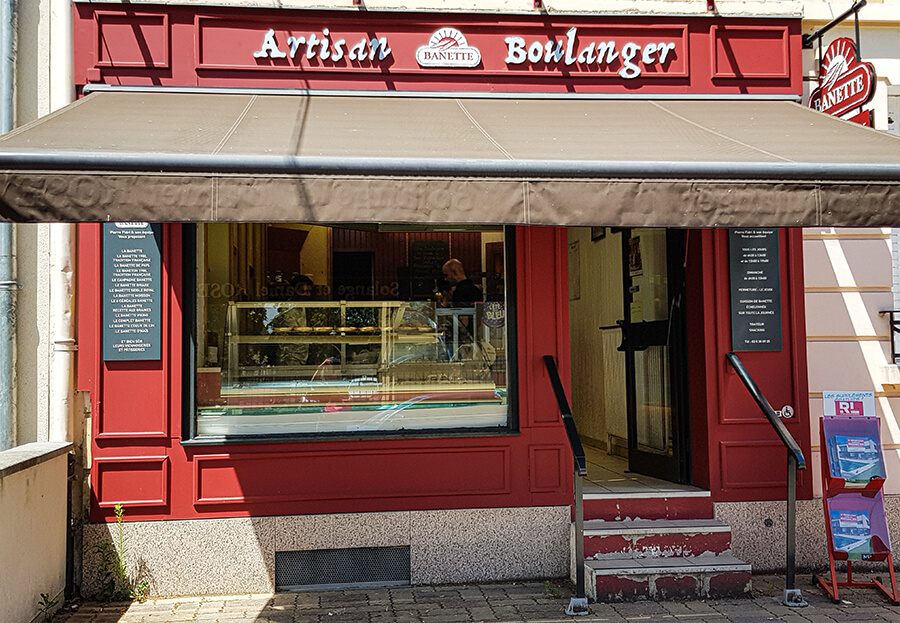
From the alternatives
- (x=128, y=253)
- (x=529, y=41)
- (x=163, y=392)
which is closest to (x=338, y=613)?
(x=163, y=392)

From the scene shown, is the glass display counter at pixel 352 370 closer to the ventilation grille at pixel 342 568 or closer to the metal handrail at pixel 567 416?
the metal handrail at pixel 567 416

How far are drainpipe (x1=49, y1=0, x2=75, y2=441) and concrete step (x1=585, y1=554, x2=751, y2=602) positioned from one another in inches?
153

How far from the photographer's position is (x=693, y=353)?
6.34 m

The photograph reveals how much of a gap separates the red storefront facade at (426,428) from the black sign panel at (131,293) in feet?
0.21

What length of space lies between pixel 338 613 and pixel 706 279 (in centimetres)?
372

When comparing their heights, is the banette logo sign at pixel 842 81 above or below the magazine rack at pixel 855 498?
above

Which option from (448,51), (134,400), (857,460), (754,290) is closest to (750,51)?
(754,290)

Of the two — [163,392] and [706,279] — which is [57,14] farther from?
[706,279]

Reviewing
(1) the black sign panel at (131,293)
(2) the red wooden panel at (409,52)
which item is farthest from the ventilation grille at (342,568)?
(2) the red wooden panel at (409,52)

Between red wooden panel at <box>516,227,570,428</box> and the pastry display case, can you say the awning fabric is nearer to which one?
red wooden panel at <box>516,227,570,428</box>

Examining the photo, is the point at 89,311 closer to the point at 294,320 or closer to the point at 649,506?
the point at 294,320

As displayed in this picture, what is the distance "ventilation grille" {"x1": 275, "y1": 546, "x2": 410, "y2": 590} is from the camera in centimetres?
575

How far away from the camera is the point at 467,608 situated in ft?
17.4

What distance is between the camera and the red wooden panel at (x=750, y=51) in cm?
619
